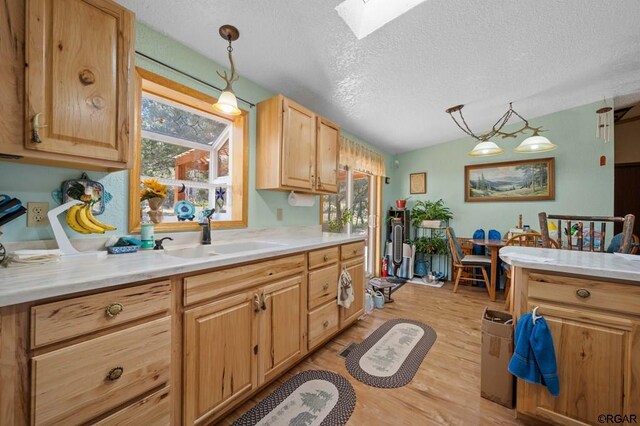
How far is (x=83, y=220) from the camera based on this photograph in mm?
1239

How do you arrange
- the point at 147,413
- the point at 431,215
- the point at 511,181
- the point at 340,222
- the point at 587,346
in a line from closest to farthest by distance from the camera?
the point at 147,413, the point at 587,346, the point at 340,222, the point at 511,181, the point at 431,215

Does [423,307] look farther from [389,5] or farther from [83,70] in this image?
[83,70]

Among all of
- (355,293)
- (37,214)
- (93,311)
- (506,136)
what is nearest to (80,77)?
(37,214)

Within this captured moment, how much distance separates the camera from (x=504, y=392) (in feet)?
4.80

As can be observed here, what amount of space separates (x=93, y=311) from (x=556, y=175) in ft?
16.9

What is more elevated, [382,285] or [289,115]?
[289,115]

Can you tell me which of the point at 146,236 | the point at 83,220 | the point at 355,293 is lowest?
the point at 355,293

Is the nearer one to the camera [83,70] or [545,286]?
[83,70]

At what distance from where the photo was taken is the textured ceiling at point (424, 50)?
5.15ft

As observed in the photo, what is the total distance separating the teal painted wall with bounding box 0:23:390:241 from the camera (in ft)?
3.74

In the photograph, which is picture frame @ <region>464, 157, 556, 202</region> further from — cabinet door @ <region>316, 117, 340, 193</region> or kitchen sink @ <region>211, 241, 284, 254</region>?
kitchen sink @ <region>211, 241, 284, 254</region>

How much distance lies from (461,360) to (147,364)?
2102 millimetres

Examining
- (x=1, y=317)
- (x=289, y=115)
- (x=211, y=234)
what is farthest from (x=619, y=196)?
(x=1, y=317)

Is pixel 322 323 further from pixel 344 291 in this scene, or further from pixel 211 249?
pixel 211 249
